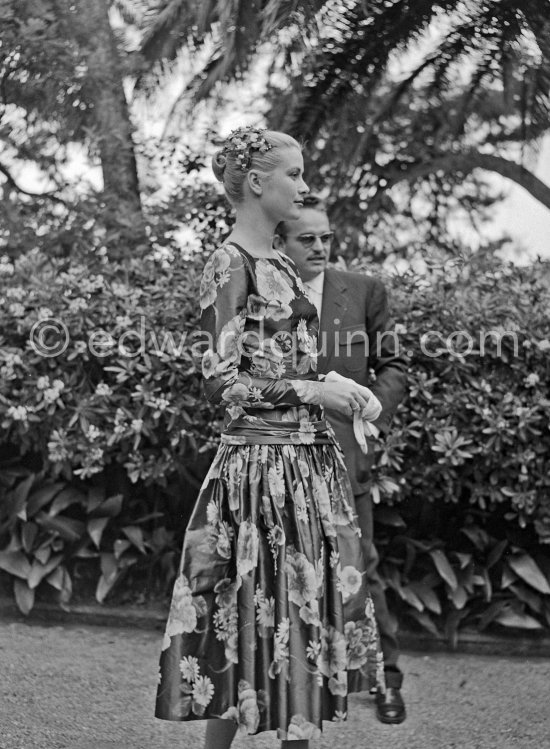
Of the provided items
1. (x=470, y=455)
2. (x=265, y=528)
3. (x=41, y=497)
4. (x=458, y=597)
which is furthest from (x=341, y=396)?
(x=41, y=497)

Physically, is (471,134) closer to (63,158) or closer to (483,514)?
(63,158)

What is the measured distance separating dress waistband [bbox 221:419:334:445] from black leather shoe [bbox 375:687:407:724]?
64.2 inches

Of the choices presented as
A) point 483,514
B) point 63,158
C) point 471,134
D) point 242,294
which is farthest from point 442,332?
point 471,134

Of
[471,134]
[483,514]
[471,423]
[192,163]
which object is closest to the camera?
[471,423]

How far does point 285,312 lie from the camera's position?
2785mm

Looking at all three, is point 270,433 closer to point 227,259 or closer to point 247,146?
point 227,259

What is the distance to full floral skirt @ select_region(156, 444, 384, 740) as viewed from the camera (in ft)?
8.75

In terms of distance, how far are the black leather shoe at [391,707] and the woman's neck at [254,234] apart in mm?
2088

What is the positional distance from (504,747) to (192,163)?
3.89 meters

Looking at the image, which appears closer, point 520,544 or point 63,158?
point 520,544

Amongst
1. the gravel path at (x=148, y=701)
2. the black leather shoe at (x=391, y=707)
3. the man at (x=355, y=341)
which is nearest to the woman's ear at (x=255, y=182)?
the man at (x=355, y=341)

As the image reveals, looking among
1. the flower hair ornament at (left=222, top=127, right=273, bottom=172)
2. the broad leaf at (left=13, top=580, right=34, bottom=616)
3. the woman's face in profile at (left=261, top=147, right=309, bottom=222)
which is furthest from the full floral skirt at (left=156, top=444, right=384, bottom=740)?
the broad leaf at (left=13, top=580, right=34, bottom=616)

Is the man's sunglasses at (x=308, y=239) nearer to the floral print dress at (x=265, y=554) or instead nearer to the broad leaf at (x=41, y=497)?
the floral print dress at (x=265, y=554)

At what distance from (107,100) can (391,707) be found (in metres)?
4.56
